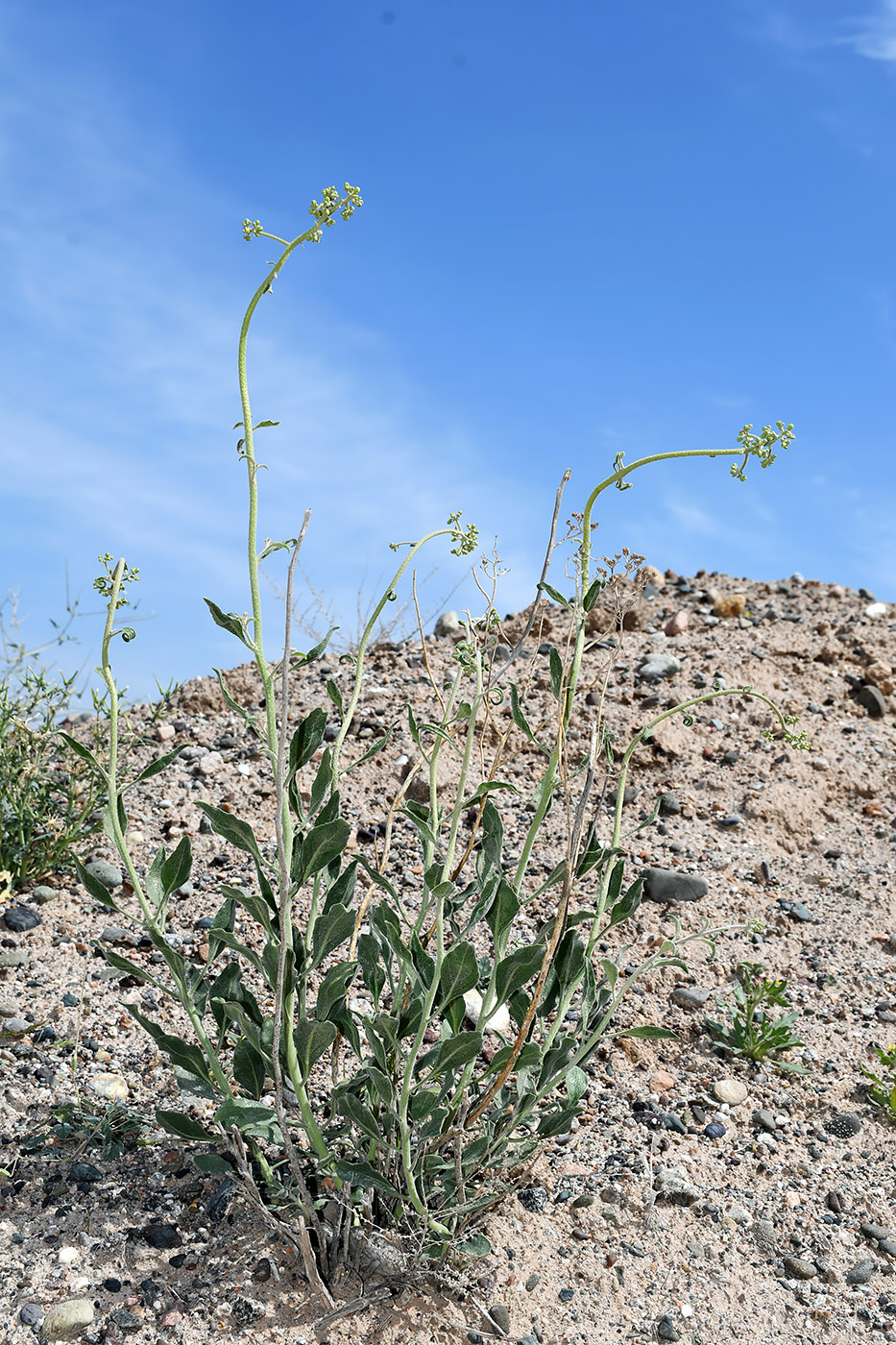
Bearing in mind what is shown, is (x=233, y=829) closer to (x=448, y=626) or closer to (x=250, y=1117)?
(x=250, y=1117)

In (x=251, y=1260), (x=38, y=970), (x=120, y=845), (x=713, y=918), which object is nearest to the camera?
(x=120, y=845)

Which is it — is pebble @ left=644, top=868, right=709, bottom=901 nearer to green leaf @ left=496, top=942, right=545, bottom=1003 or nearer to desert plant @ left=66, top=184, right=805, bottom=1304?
desert plant @ left=66, top=184, right=805, bottom=1304

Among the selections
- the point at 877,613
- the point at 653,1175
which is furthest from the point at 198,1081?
the point at 877,613

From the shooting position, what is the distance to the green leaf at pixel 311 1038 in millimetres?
2191

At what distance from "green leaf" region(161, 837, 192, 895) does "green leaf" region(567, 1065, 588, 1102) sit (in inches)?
40.3

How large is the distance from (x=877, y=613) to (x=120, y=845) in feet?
20.3

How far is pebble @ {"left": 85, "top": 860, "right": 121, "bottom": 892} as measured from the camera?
169 inches

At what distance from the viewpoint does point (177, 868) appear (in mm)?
2381

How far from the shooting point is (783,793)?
5434mm

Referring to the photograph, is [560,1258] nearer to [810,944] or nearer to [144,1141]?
[144,1141]

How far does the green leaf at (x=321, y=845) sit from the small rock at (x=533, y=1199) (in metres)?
1.42

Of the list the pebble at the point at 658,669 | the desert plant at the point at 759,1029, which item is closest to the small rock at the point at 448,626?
the pebble at the point at 658,669

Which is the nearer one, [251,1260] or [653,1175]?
[251,1260]

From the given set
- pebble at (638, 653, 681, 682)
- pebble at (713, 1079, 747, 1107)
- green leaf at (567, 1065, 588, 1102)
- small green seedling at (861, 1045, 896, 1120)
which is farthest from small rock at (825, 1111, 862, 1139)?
pebble at (638, 653, 681, 682)
